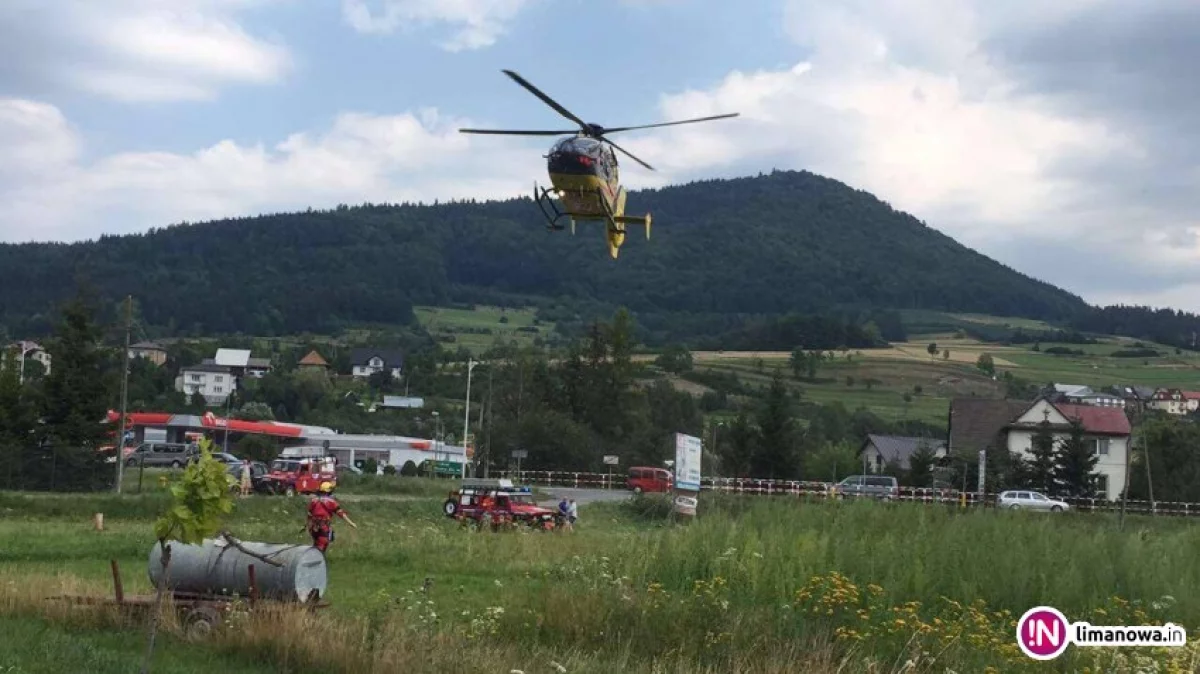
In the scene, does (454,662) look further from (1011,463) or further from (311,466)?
(1011,463)

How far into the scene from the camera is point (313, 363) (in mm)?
163000

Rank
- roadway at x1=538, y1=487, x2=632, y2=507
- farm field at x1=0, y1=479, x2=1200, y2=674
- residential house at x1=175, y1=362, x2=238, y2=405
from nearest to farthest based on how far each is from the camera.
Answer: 1. farm field at x1=0, y1=479, x2=1200, y2=674
2. roadway at x1=538, y1=487, x2=632, y2=507
3. residential house at x1=175, y1=362, x2=238, y2=405

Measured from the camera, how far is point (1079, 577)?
1641cm

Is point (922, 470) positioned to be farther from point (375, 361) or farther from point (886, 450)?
point (375, 361)

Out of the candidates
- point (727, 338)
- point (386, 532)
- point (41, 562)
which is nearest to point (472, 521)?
point (386, 532)

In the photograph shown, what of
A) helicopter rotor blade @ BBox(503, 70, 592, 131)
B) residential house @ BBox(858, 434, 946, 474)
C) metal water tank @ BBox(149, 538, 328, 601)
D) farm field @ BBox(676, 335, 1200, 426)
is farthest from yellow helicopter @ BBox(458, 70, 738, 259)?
farm field @ BBox(676, 335, 1200, 426)

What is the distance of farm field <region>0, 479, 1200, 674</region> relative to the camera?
43.5 feet

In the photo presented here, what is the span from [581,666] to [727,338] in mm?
173232

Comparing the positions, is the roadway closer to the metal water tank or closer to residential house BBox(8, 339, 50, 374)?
residential house BBox(8, 339, 50, 374)

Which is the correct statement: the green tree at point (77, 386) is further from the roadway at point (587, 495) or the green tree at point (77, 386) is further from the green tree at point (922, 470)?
the green tree at point (922, 470)

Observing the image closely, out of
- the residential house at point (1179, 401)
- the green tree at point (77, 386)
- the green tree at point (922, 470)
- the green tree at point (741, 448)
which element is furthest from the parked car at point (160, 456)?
the residential house at point (1179, 401)

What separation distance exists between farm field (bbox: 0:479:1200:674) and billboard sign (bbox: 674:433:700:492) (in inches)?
56.5

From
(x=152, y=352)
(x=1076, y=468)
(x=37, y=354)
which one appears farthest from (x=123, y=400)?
(x=152, y=352)

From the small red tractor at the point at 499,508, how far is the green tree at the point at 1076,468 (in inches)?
1441
